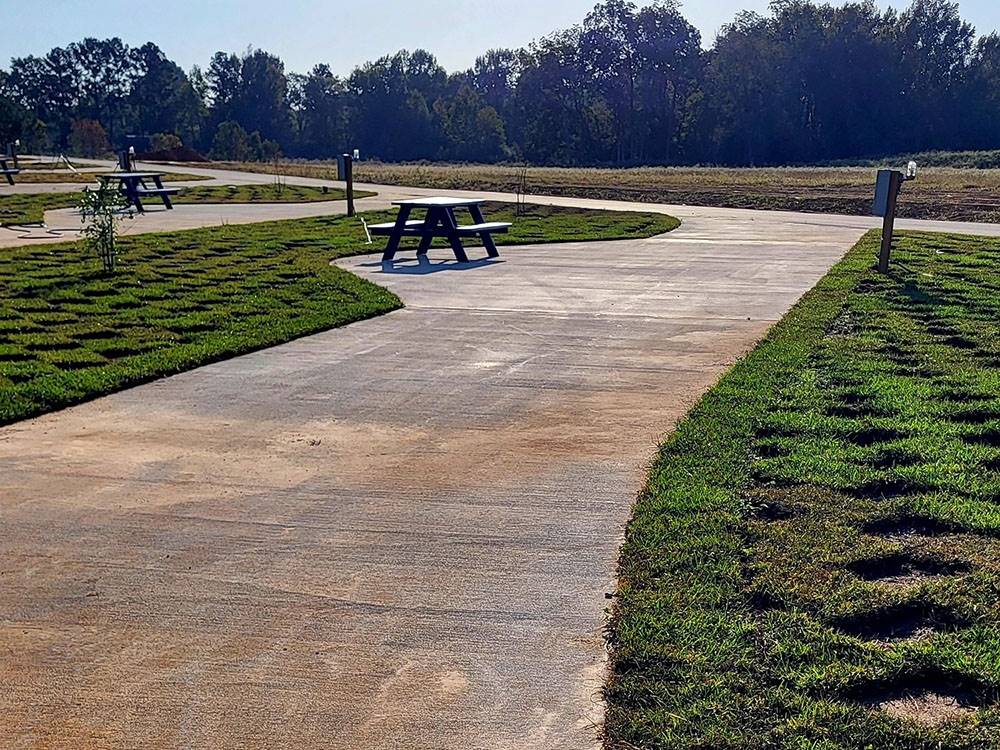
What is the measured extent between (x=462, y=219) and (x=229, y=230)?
19.4ft

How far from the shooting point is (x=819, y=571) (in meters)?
3.94

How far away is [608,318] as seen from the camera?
983 centimetres

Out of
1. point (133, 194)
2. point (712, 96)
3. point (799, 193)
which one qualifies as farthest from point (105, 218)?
point (712, 96)

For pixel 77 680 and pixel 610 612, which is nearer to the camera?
pixel 77 680

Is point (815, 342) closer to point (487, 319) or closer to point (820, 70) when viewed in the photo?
point (487, 319)

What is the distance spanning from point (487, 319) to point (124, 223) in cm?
1247

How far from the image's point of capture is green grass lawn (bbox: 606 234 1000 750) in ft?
9.96

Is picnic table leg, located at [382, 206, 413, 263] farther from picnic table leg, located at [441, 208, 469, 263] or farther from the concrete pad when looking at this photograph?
the concrete pad

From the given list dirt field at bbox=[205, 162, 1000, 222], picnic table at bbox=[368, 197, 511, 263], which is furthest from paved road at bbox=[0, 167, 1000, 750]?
dirt field at bbox=[205, 162, 1000, 222]

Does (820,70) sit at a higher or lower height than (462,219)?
higher

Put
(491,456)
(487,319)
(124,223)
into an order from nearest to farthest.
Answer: (491,456)
(487,319)
(124,223)

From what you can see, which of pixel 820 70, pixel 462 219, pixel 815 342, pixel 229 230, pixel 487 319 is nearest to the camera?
pixel 815 342

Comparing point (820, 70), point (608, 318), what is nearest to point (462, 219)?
point (608, 318)

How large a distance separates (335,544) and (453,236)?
34.5 feet
